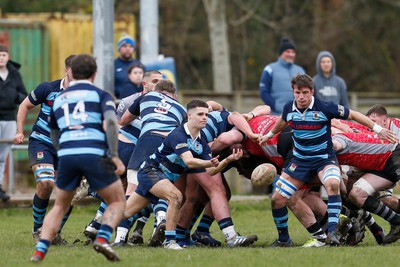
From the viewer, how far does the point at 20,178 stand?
21.2 meters

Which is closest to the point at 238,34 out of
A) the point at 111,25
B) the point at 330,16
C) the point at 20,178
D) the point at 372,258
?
the point at 330,16

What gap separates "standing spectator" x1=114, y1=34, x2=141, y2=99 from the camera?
54.6ft

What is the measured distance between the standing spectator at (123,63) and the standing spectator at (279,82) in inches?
81.2

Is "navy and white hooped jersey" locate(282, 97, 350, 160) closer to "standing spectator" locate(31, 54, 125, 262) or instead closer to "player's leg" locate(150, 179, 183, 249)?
"player's leg" locate(150, 179, 183, 249)

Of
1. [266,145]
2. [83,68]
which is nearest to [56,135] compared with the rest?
[83,68]

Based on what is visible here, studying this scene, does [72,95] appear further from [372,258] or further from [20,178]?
[20,178]

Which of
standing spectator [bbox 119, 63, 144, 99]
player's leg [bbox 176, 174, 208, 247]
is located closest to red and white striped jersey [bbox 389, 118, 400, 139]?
player's leg [bbox 176, 174, 208, 247]

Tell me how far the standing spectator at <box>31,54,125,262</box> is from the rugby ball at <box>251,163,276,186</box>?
2065 mm

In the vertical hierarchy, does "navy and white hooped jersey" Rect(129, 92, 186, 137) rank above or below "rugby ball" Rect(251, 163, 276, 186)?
above

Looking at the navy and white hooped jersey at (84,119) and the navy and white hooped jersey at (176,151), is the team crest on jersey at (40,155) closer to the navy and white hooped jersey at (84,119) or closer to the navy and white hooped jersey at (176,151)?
the navy and white hooped jersey at (176,151)

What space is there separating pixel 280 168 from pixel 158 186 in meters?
1.78

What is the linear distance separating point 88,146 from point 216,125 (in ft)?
8.74

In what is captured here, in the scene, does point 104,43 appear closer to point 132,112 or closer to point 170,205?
point 132,112

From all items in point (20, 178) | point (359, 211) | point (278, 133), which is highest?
point (278, 133)
